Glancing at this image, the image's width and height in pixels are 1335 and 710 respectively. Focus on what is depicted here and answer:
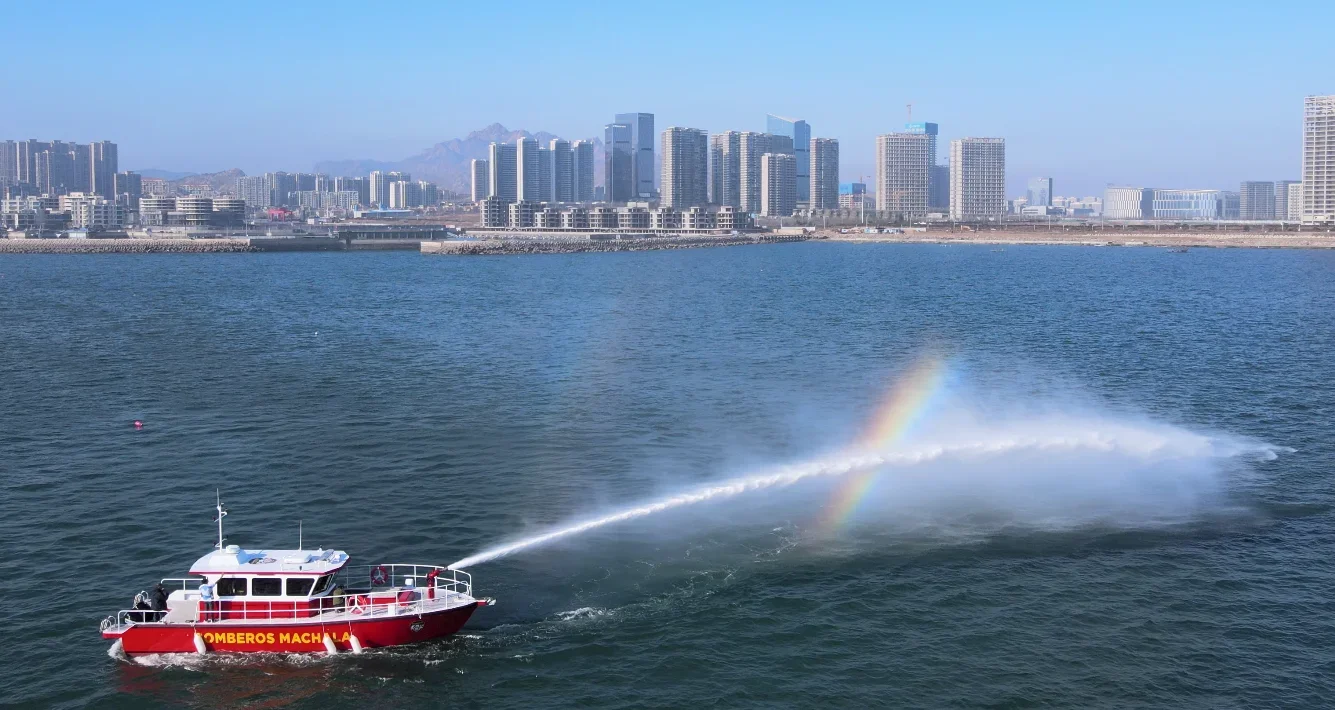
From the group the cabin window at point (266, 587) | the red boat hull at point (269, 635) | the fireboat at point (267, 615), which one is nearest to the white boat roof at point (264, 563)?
the fireboat at point (267, 615)

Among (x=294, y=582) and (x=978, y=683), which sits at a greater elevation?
(x=294, y=582)

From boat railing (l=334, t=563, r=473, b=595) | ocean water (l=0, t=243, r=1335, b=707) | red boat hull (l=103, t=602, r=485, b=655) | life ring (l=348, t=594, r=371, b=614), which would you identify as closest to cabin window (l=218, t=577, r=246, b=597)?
red boat hull (l=103, t=602, r=485, b=655)

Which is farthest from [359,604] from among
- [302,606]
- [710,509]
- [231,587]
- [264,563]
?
[710,509]

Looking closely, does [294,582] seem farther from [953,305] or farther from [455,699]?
[953,305]

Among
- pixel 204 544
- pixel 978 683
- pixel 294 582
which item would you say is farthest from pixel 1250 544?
pixel 204 544

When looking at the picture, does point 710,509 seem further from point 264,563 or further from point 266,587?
point 266,587
